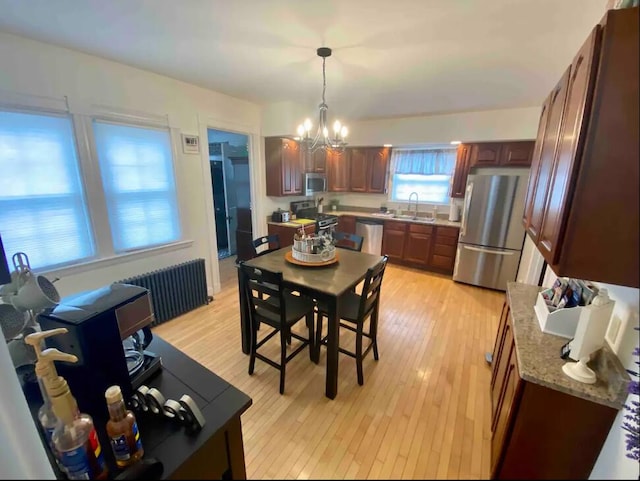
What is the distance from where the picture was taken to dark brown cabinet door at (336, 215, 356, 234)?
194 inches

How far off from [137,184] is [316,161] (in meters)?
2.93

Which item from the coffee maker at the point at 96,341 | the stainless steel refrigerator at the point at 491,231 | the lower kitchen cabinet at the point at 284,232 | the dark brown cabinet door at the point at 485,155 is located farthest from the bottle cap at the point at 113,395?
the dark brown cabinet door at the point at 485,155

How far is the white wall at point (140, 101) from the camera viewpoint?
1.88m

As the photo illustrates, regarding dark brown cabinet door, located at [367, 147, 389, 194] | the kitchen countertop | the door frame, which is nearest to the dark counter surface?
the door frame

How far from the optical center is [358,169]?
4.98m

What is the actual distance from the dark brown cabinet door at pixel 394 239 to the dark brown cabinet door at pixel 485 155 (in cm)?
136

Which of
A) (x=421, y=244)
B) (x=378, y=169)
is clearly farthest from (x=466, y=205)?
(x=378, y=169)

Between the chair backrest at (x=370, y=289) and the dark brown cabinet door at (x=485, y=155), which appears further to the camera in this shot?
the dark brown cabinet door at (x=485, y=155)

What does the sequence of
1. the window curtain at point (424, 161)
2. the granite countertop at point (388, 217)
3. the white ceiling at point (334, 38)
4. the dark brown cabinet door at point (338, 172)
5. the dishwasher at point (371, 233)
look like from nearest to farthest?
the white ceiling at point (334, 38), the granite countertop at point (388, 217), the window curtain at point (424, 161), the dishwasher at point (371, 233), the dark brown cabinet door at point (338, 172)

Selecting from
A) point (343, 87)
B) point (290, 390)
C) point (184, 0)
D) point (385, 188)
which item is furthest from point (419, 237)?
point (184, 0)

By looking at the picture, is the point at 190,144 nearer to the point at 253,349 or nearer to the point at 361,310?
the point at 253,349

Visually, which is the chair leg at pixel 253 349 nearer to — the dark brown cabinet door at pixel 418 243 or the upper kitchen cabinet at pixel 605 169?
the upper kitchen cabinet at pixel 605 169

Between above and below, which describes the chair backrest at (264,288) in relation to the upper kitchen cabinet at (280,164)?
below

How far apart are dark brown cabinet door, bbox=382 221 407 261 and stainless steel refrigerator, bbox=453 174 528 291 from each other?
90 centimetres
